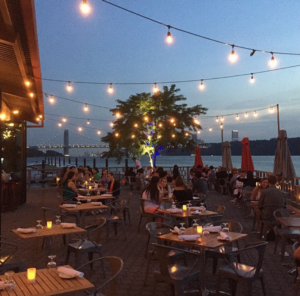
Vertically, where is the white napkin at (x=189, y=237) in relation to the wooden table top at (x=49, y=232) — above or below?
above

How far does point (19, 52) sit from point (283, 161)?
798 cm

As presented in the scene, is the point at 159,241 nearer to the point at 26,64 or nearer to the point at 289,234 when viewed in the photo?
the point at 289,234

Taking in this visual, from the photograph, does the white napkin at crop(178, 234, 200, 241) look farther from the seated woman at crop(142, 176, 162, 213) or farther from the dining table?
the seated woman at crop(142, 176, 162, 213)

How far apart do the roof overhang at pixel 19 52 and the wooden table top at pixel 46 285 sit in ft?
8.71

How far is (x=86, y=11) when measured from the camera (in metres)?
5.16

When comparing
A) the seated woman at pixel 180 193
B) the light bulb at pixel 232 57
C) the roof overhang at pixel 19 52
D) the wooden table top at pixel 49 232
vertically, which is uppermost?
the light bulb at pixel 232 57

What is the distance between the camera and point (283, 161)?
11.0 meters

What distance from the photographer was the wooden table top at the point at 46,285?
272 cm

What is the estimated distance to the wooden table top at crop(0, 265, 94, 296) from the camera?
272cm

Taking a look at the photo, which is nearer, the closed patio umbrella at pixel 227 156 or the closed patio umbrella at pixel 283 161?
the closed patio umbrella at pixel 283 161

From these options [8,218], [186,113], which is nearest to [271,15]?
[8,218]

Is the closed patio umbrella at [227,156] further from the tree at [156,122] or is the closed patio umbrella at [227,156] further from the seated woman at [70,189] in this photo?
the seated woman at [70,189]

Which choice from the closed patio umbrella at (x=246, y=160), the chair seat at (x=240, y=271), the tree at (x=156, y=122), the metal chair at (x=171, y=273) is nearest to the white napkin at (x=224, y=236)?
the chair seat at (x=240, y=271)

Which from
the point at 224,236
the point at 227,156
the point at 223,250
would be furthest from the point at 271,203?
the point at 227,156
